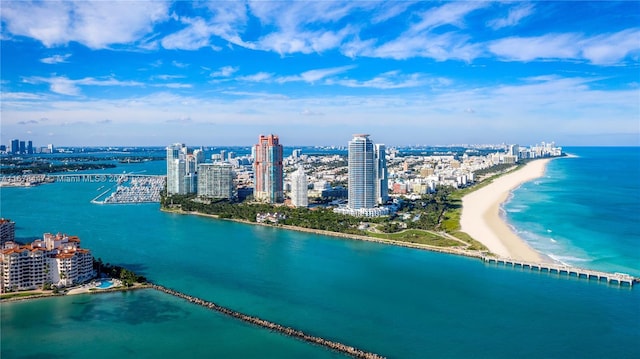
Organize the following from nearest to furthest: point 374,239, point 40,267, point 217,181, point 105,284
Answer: point 40,267 < point 105,284 < point 374,239 < point 217,181

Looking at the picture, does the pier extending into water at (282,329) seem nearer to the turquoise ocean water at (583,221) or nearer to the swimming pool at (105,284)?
the swimming pool at (105,284)

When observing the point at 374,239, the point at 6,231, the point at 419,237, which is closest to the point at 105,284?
the point at 6,231

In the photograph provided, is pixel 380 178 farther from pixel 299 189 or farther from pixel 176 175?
pixel 176 175

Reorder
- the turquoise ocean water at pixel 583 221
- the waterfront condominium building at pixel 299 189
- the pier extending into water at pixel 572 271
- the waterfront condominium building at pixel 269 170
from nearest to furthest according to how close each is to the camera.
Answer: the pier extending into water at pixel 572 271 → the turquoise ocean water at pixel 583 221 → the waterfront condominium building at pixel 299 189 → the waterfront condominium building at pixel 269 170

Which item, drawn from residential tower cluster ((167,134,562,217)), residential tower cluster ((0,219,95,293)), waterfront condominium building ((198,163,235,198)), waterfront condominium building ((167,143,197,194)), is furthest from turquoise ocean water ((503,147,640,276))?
waterfront condominium building ((167,143,197,194))

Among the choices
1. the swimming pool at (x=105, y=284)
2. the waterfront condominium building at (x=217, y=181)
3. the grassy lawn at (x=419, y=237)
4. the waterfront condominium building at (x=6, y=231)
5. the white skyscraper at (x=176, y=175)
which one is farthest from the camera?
the white skyscraper at (x=176, y=175)

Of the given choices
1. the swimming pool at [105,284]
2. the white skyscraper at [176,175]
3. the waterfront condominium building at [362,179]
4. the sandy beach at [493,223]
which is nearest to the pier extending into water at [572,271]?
the sandy beach at [493,223]
